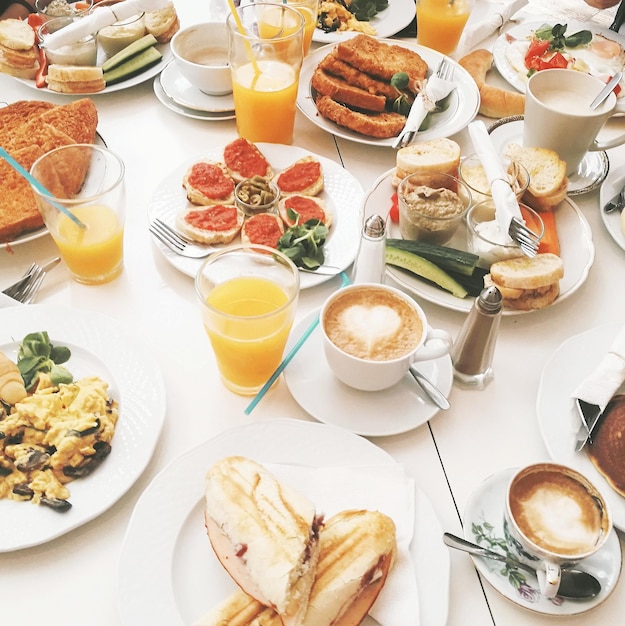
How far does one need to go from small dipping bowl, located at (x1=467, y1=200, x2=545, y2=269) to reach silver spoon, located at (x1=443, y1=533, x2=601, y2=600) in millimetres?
707

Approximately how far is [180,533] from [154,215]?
34.6 inches

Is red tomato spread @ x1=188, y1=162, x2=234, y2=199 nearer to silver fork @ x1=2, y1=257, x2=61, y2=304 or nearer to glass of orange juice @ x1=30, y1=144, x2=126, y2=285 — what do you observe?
glass of orange juice @ x1=30, y1=144, x2=126, y2=285

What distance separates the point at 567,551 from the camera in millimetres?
996

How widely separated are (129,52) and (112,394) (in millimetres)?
1357

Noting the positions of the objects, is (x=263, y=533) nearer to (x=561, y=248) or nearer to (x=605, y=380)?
(x=605, y=380)

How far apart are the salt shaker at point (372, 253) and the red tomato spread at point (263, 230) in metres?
0.25

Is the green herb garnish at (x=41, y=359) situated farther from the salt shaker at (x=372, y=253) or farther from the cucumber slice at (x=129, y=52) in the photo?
the cucumber slice at (x=129, y=52)

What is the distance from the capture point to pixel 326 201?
1.72m

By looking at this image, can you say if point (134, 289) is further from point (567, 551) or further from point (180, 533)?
point (567, 551)

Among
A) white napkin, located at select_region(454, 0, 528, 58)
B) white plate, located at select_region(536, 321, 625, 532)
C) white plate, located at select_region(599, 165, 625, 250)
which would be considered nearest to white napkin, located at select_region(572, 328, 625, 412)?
white plate, located at select_region(536, 321, 625, 532)

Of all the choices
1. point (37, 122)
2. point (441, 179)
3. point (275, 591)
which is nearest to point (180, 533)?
point (275, 591)

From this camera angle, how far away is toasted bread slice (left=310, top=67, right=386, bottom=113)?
1944mm

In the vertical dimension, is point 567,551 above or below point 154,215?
above

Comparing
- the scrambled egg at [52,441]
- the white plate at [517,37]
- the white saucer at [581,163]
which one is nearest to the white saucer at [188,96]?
the white saucer at [581,163]
